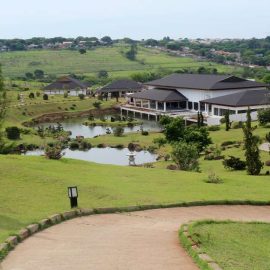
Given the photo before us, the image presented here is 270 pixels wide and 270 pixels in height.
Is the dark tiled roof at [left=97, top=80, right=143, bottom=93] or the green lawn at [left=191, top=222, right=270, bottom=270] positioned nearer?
the green lawn at [left=191, top=222, right=270, bottom=270]

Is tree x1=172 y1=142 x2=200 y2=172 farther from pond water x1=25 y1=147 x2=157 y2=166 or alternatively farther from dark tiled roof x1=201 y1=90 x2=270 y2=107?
dark tiled roof x1=201 y1=90 x2=270 y2=107

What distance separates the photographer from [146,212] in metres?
15.3

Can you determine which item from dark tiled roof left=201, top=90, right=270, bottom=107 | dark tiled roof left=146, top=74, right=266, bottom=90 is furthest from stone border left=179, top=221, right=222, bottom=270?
dark tiled roof left=146, top=74, right=266, bottom=90

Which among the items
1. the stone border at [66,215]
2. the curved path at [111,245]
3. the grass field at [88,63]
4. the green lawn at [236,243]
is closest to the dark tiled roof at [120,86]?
the grass field at [88,63]

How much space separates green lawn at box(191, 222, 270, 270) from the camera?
31.5 ft

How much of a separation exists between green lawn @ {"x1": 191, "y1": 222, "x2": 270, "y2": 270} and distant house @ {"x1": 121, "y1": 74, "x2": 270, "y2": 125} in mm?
46446

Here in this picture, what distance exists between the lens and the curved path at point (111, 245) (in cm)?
933

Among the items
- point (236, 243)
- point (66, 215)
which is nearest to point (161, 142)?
point (66, 215)

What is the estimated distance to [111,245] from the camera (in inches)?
426

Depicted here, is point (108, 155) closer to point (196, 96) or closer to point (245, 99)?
point (245, 99)

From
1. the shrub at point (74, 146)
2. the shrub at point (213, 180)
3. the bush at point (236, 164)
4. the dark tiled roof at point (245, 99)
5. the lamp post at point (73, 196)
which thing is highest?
the lamp post at point (73, 196)

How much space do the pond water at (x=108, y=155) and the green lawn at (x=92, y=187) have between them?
16.5 metres

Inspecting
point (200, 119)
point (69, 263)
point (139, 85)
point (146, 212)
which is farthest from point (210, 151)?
point (139, 85)

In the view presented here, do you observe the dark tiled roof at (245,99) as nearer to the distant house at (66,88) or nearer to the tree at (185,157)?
the distant house at (66,88)
